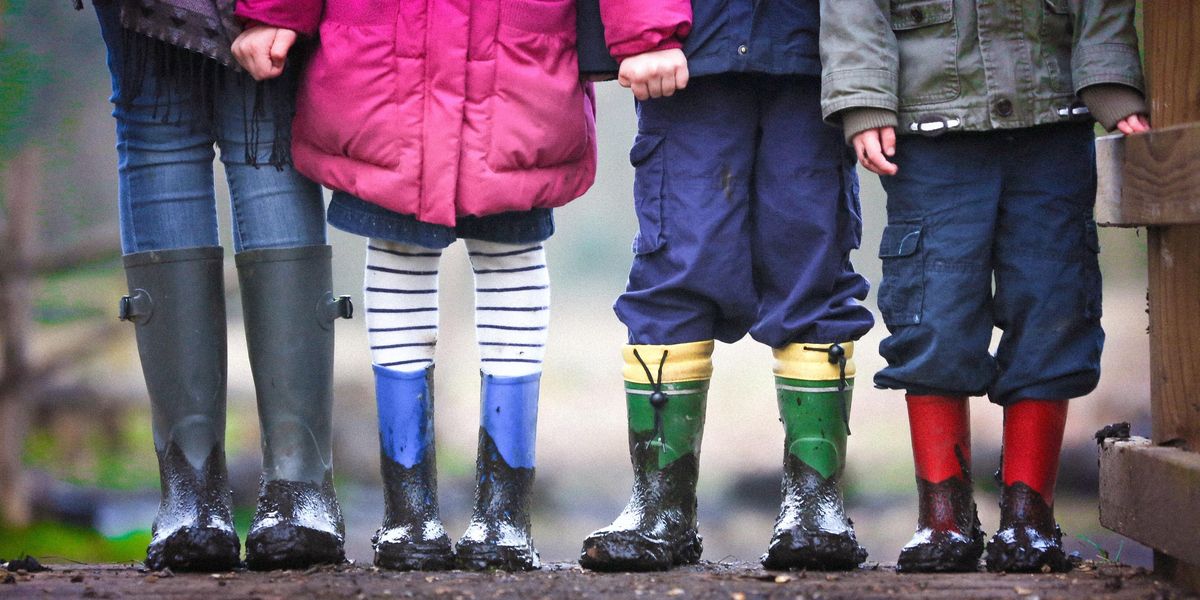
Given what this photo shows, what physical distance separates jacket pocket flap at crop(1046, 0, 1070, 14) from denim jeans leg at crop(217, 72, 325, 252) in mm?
1064

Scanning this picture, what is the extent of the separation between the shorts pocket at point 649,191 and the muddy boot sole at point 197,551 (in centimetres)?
70

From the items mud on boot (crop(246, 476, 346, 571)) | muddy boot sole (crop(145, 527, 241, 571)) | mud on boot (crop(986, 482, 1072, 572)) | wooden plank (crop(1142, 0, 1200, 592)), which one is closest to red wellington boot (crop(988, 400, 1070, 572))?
mud on boot (crop(986, 482, 1072, 572))

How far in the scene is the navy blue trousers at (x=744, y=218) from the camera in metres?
1.80

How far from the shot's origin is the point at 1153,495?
5.15 feet

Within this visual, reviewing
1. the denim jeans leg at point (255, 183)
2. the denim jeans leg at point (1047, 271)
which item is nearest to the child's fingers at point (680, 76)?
the denim jeans leg at point (1047, 271)

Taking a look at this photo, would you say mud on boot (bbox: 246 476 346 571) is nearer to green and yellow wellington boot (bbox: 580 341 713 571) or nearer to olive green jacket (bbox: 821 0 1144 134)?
green and yellow wellington boot (bbox: 580 341 713 571)

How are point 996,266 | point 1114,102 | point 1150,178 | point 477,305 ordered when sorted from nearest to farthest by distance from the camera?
1. point 1150,178
2. point 1114,102
3. point 996,266
4. point 477,305

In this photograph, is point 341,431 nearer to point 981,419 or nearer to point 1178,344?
point 981,419

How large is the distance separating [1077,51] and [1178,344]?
41cm

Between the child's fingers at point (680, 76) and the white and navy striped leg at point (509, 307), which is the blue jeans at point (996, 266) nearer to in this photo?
the child's fingers at point (680, 76)

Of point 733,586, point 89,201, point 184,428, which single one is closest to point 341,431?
point 89,201

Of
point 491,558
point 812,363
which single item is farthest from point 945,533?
point 491,558

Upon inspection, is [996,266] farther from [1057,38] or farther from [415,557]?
[415,557]

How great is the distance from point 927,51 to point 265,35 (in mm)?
900
